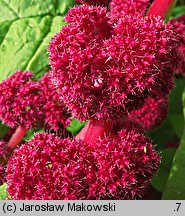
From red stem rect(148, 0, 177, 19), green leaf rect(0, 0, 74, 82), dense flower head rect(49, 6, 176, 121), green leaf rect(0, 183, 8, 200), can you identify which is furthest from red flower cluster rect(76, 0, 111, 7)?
green leaf rect(0, 183, 8, 200)

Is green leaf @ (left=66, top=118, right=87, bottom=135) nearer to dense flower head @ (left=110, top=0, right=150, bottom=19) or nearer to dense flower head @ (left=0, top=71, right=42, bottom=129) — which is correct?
dense flower head @ (left=0, top=71, right=42, bottom=129)

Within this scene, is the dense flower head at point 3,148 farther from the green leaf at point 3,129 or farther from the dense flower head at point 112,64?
the dense flower head at point 112,64

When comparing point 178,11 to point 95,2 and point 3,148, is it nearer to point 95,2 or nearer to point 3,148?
point 95,2

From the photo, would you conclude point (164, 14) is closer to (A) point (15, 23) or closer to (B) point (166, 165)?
(A) point (15, 23)

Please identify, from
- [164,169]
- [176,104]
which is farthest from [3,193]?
[176,104]

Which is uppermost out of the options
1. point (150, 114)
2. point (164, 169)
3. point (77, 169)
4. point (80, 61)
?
point (80, 61)

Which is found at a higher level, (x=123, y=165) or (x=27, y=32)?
(x=27, y=32)

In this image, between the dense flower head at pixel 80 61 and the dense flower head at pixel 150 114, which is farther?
the dense flower head at pixel 150 114

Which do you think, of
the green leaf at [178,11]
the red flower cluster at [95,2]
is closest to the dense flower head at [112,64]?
the red flower cluster at [95,2]

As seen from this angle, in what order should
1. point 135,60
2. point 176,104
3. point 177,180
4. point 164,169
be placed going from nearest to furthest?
point 135,60 → point 177,180 → point 164,169 → point 176,104
